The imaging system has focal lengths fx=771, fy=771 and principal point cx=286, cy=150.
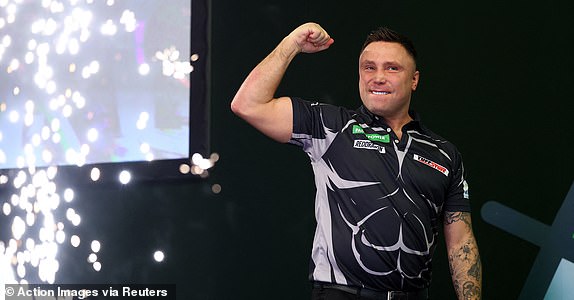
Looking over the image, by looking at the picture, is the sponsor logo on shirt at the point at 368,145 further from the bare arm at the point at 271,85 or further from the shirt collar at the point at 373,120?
the bare arm at the point at 271,85

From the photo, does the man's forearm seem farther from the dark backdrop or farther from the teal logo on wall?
the teal logo on wall

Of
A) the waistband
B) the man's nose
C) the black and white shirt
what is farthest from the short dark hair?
the waistband

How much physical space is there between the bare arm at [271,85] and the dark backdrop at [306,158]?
83 cm

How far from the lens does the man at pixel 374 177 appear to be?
208 centimetres

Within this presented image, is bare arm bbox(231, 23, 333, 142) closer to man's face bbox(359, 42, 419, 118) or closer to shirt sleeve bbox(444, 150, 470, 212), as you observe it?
man's face bbox(359, 42, 419, 118)

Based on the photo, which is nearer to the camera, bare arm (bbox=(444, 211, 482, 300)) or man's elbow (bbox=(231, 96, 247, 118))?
man's elbow (bbox=(231, 96, 247, 118))

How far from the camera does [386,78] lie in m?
2.24

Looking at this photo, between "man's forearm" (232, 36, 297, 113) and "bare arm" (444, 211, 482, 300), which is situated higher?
"man's forearm" (232, 36, 297, 113)

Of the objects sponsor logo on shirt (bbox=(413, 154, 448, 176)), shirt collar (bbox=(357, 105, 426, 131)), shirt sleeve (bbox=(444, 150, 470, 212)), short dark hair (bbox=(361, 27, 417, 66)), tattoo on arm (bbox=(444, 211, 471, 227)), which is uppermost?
short dark hair (bbox=(361, 27, 417, 66))

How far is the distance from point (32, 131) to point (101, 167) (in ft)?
1.99

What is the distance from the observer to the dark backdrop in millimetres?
2600

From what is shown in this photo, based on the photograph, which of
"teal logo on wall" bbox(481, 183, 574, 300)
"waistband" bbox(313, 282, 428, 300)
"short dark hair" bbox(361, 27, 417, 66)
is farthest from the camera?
"teal logo on wall" bbox(481, 183, 574, 300)

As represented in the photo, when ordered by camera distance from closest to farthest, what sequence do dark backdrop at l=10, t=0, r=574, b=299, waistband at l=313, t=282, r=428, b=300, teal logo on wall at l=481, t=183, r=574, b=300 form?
waistband at l=313, t=282, r=428, b=300 → teal logo on wall at l=481, t=183, r=574, b=300 → dark backdrop at l=10, t=0, r=574, b=299

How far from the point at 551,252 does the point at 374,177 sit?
782 millimetres
